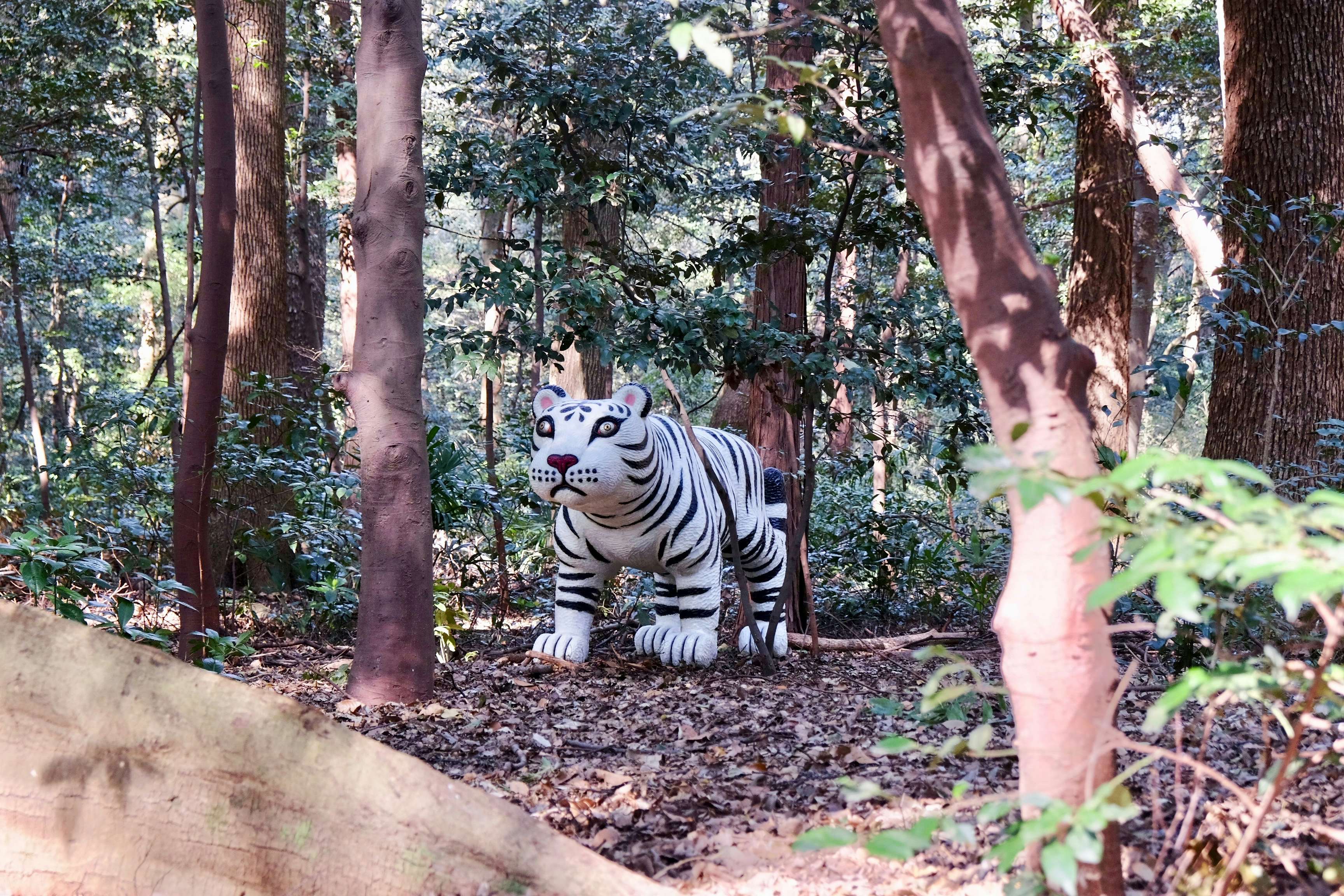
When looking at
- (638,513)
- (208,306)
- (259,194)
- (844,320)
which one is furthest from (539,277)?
(844,320)

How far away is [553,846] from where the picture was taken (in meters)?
2.34

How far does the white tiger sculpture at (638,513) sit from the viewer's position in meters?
5.32

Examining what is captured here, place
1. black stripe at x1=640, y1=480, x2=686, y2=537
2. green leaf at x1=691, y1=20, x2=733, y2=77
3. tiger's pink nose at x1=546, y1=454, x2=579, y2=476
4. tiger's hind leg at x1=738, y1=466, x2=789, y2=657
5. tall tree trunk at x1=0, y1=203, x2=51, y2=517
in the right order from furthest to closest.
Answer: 1. tall tree trunk at x1=0, y1=203, x2=51, y2=517
2. tiger's hind leg at x1=738, y1=466, x2=789, y2=657
3. black stripe at x1=640, y1=480, x2=686, y2=537
4. tiger's pink nose at x1=546, y1=454, x2=579, y2=476
5. green leaf at x1=691, y1=20, x2=733, y2=77

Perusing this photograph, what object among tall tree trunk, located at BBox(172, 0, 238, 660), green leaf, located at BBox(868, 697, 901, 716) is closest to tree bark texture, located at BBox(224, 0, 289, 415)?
tall tree trunk, located at BBox(172, 0, 238, 660)

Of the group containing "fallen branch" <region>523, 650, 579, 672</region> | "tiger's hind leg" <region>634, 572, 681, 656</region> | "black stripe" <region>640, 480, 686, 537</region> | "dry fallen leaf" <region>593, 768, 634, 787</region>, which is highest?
"black stripe" <region>640, 480, 686, 537</region>

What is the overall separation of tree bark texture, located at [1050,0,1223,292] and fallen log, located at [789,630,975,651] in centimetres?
263

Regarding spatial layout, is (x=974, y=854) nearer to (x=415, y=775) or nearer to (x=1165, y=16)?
(x=415, y=775)

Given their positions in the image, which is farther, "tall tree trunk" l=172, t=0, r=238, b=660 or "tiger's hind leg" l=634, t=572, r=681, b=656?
"tiger's hind leg" l=634, t=572, r=681, b=656

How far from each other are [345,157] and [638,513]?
8475 millimetres

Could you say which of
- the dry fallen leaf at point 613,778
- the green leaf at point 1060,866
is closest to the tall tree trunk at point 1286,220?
the dry fallen leaf at point 613,778

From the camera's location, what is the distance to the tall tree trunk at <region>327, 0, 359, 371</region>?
10398mm

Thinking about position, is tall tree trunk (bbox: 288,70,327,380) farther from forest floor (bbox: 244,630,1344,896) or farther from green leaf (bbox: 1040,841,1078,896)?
green leaf (bbox: 1040,841,1078,896)

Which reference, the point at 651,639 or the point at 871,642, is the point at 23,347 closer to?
the point at 651,639

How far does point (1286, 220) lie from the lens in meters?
6.06
